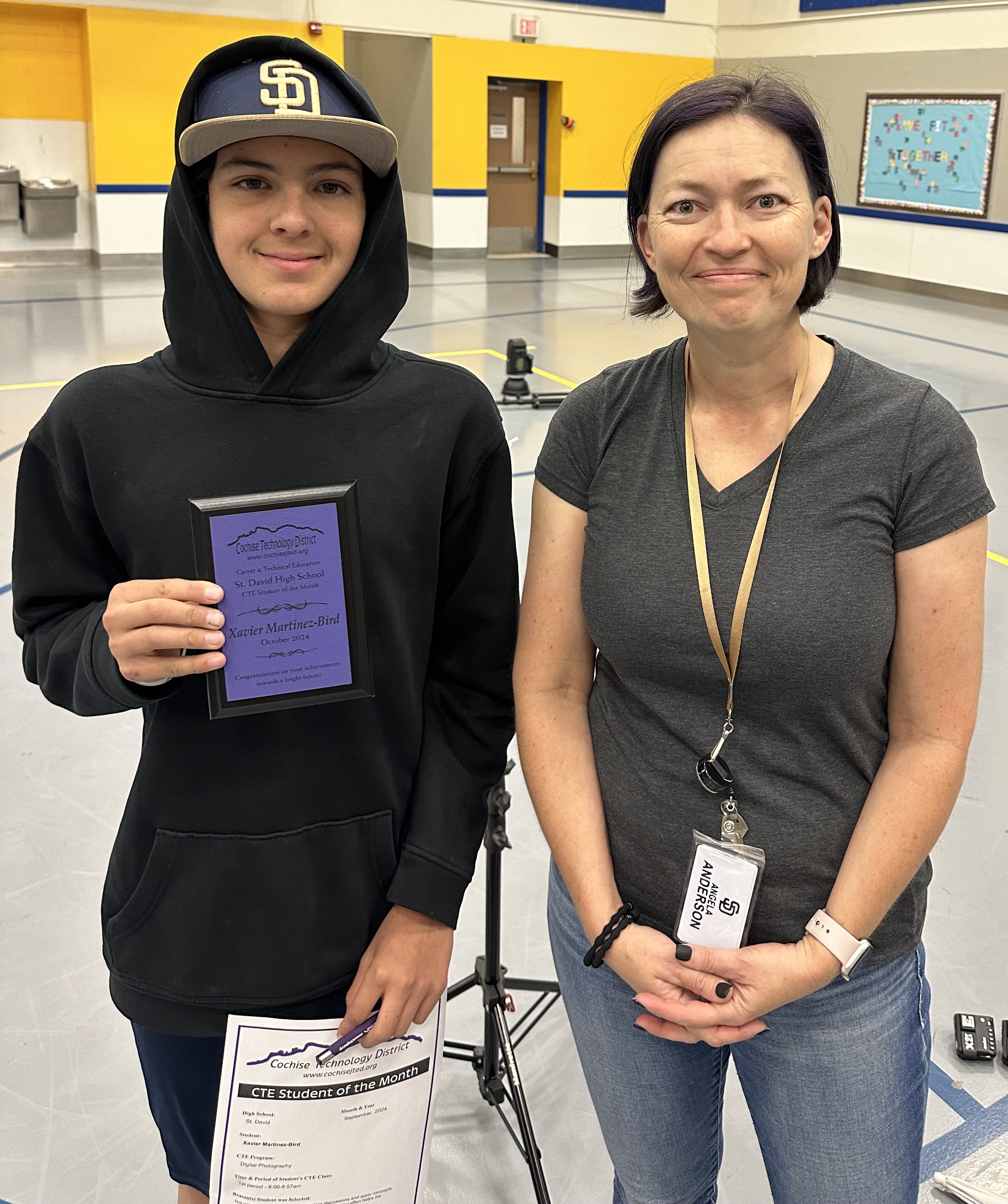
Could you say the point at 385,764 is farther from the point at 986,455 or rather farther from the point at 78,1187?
the point at 986,455

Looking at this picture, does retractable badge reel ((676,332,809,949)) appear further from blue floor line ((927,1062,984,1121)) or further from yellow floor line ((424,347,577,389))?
yellow floor line ((424,347,577,389))

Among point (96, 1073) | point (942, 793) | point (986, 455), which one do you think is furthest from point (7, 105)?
point (942, 793)

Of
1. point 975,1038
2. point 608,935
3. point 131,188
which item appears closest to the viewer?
point 608,935

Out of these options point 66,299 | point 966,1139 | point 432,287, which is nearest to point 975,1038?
point 966,1139

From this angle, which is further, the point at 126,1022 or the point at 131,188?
the point at 131,188

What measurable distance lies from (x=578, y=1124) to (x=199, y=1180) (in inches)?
36.9

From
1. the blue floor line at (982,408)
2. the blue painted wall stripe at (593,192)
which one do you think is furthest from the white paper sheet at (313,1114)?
the blue painted wall stripe at (593,192)

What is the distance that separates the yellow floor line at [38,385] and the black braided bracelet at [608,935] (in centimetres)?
732

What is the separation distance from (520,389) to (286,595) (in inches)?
262

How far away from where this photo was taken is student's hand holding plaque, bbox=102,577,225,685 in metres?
1.12

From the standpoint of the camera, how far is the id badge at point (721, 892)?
129 centimetres

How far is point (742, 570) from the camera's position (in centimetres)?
128

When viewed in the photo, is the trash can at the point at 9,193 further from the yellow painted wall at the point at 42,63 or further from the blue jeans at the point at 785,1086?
the blue jeans at the point at 785,1086

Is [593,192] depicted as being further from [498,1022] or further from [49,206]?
[498,1022]
